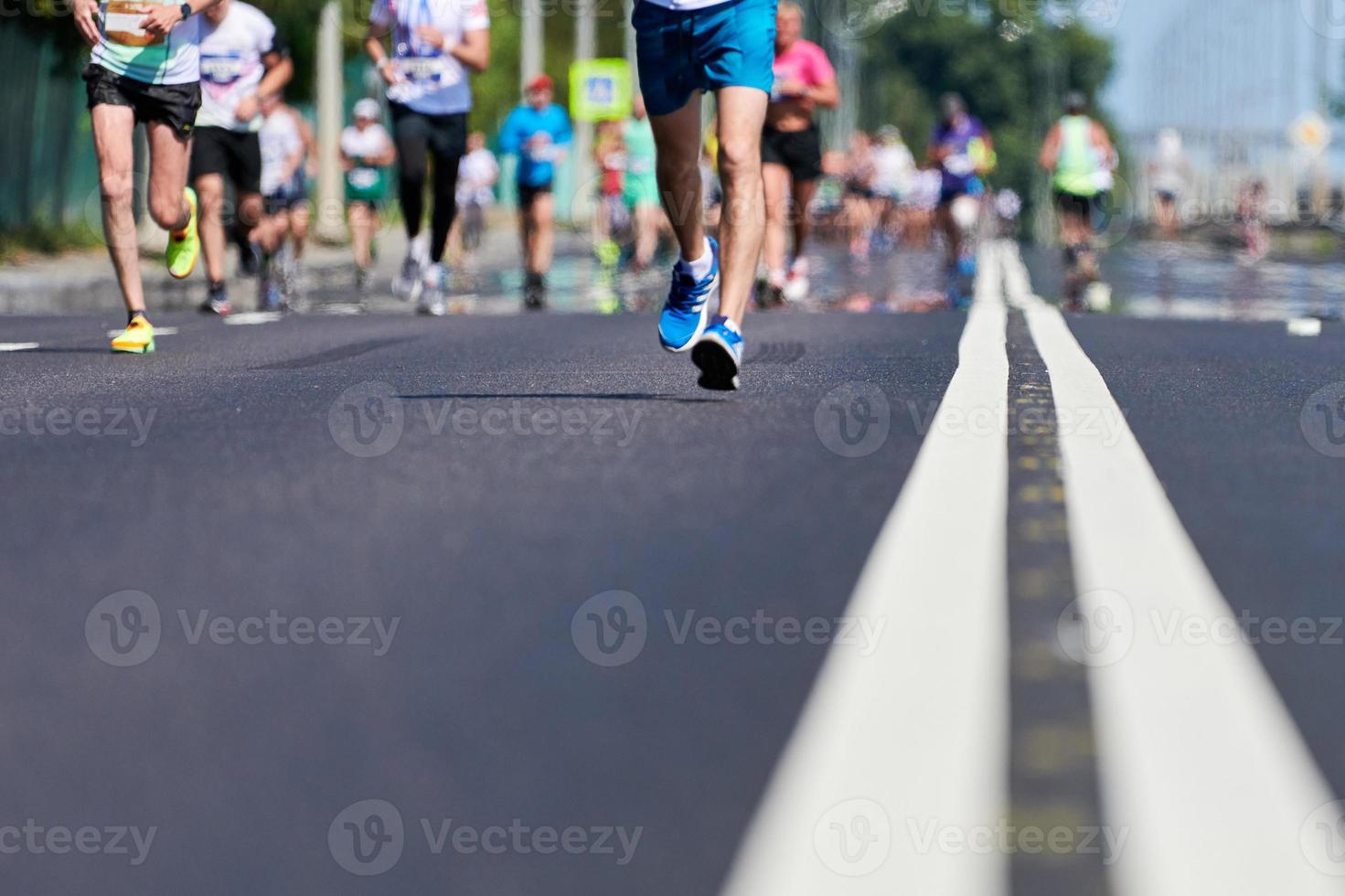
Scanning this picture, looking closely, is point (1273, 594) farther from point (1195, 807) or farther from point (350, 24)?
point (350, 24)

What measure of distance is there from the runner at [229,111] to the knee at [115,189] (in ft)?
13.3

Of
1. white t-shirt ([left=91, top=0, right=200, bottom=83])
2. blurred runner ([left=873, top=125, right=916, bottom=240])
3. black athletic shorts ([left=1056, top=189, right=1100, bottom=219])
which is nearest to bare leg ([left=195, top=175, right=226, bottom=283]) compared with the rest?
white t-shirt ([left=91, top=0, right=200, bottom=83])

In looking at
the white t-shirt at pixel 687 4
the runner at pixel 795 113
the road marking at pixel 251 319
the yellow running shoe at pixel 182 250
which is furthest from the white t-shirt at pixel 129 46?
the runner at pixel 795 113

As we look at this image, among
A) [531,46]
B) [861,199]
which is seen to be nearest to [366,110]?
[531,46]

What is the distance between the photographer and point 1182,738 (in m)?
2.96

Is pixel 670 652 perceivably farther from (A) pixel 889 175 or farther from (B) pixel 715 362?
(A) pixel 889 175

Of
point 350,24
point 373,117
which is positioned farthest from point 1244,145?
point 373,117

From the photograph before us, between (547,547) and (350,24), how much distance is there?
96.2 ft

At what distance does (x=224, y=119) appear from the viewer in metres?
13.8

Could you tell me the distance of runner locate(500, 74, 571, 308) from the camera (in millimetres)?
15727

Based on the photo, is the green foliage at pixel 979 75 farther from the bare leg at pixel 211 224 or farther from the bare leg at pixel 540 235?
the bare leg at pixel 211 224

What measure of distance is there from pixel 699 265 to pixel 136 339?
9.82ft

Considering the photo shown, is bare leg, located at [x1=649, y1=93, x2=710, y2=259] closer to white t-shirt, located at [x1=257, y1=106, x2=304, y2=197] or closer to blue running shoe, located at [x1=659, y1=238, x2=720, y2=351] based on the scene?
blue running shoe, located at [x1=659, y1=238, x2=720, y2=351]

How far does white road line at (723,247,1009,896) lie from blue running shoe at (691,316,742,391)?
2334 millimetres
